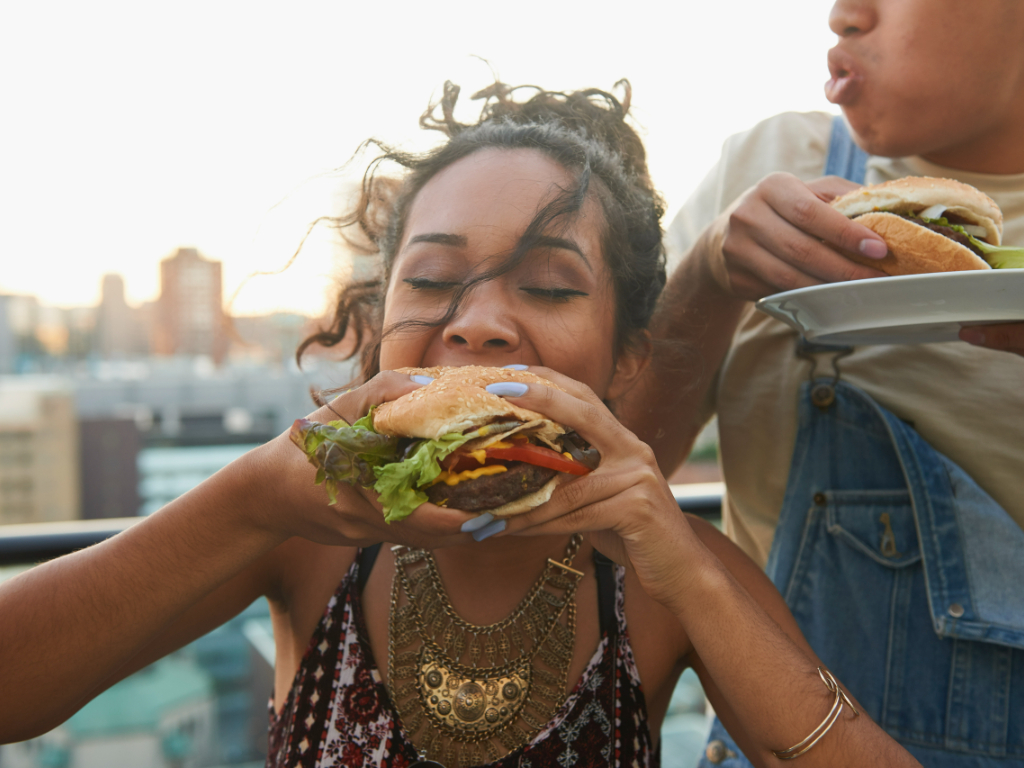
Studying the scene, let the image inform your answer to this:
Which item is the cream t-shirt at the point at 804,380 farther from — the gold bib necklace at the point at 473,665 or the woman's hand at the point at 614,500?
the woman's hand at the point at 614,500

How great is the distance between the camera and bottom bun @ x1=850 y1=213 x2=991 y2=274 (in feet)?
5.83

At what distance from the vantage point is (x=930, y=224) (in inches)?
74.3

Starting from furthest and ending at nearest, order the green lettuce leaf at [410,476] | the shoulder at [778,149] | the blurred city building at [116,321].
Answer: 1. the blurred city building at [116,321]
2. the shoulder at [778,149]
3. the green lettuce leaf at [410,476]

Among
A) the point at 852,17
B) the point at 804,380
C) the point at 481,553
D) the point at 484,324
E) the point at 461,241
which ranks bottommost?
the point at 481,553

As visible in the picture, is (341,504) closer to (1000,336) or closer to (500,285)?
(500,285)

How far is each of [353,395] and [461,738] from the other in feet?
2.99

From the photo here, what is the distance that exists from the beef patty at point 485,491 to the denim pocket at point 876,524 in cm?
127

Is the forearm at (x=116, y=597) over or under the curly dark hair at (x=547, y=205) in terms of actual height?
under

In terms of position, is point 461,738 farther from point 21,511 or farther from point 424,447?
point 21,511

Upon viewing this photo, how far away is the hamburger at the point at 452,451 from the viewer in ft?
4.23

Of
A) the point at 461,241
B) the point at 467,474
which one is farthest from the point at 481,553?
the point at 461,241

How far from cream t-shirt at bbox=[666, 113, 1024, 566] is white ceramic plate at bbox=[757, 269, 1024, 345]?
457mm

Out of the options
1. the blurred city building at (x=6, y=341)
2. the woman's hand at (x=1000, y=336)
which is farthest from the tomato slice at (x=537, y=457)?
the blurred city building at (x=6, y=341)

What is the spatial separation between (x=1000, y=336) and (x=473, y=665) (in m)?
1.61
